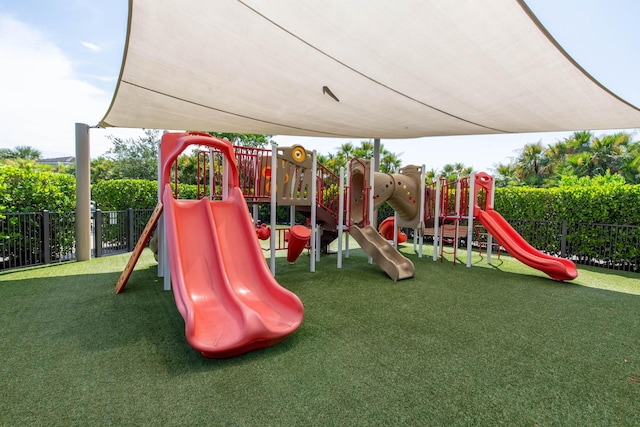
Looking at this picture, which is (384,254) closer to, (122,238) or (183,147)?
(183,147)

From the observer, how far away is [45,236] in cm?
628

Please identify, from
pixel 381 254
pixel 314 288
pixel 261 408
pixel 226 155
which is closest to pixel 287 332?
pixel 261 408

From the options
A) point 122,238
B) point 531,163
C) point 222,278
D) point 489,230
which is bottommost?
point 122,238

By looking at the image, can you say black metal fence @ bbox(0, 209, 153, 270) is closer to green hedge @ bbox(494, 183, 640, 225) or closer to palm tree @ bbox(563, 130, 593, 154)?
green hedge @ bbox(494, 183, 640, 225)

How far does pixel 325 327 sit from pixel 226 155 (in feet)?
9.33

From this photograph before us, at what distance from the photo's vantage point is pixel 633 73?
13.4 feet

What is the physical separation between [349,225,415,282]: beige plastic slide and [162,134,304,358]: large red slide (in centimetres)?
270

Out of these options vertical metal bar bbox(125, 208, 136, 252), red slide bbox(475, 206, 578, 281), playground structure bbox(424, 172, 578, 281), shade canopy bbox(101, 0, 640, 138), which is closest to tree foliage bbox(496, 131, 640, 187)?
playground structure bbox(424, 172, 578, 281)

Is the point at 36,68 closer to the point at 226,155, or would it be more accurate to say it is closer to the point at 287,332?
the point at 226,155

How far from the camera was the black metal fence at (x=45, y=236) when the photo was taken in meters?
5.87

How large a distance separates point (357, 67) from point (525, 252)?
4761 mm

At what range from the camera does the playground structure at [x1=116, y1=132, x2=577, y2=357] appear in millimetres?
2984

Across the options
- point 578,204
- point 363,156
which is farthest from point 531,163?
point 578,204

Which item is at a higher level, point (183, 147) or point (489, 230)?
point (183, 147)
